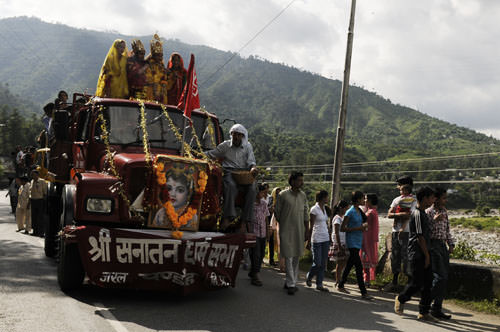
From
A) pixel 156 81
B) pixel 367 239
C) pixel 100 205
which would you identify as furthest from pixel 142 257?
pixel 367 239

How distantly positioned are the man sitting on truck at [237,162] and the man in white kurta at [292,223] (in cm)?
84

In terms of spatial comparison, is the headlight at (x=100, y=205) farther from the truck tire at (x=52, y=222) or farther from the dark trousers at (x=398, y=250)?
the dark trousers at (x=398, y=250)

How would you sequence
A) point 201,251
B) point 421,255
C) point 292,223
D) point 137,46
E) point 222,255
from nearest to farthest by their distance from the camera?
point 201,251, point 421,255, point 222,255, point 292,223, point 137,46

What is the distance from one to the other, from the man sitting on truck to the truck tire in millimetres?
3637

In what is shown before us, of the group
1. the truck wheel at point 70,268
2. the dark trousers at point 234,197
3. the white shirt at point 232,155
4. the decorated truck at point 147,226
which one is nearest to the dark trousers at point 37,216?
the decorated truck at point 147,226

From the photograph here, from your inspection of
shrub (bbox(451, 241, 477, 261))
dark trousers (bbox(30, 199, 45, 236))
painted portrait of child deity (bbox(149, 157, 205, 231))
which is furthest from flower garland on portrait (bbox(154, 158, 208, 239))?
dark trousers (bbox(30, 199, 45, 236))

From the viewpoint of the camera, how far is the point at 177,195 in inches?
260

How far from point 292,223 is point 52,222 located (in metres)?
4.68

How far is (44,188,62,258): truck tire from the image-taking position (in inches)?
392

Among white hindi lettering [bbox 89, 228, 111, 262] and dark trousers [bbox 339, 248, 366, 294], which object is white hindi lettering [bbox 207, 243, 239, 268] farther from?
dark trousers [bbox 339, 248, 366, 294]

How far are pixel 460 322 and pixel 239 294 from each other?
3014 millimetres

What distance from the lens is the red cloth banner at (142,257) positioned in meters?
6.33

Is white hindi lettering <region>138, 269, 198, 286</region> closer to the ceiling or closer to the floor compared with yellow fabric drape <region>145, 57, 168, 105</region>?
closer to the floor

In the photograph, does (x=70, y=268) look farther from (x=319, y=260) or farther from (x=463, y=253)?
(x=463, y=253)
